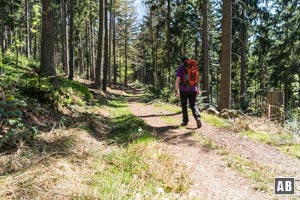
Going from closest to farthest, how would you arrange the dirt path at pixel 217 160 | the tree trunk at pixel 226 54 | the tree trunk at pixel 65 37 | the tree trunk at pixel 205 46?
1. the dirt path at pixel 217 160
2. the tree trunk at pixel 226 54
3. the tree trunk at pixel 205 46
4. the tree trunk at pixel 65 37

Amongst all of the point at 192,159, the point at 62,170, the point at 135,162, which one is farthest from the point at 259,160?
the point at 62,170

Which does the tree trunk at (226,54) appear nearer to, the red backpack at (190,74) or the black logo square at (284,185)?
the red backpack at (190,74)

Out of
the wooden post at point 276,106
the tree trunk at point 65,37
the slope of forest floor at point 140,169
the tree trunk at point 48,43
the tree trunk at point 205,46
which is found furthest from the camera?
the tree trunk at point 65,37

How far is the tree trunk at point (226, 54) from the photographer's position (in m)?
9.20

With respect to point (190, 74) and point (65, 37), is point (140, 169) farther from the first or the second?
point (65, 37)

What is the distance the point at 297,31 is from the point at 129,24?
24.7 meters

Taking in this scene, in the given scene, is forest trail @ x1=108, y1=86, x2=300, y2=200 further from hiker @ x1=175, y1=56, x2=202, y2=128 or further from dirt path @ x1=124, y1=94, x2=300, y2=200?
hiker @ x1=175, y1=56, x2=202, y2=128

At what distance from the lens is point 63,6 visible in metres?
22.0

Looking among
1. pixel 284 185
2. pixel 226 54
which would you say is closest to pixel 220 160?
pixel 284 185

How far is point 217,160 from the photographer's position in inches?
185

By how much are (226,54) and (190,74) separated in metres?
2.84

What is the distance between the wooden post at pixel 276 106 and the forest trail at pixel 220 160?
2.19m

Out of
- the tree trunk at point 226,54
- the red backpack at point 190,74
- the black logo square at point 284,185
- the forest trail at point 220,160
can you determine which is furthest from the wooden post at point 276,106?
the black logo square at point 284,185

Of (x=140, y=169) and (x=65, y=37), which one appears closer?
(x=140, y=169)
